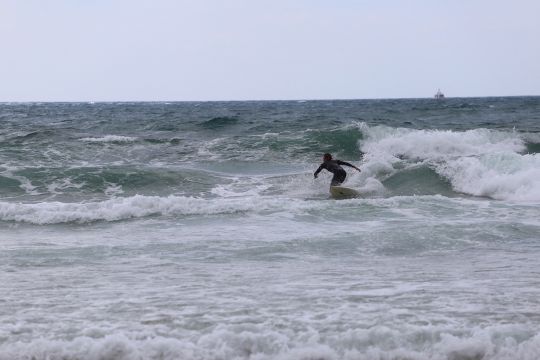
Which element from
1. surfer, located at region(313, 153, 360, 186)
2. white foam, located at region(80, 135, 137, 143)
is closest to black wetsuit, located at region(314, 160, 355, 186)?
surfer, located at region(313, 153, 360, 186)

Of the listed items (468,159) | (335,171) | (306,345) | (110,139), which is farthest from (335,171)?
(110,139)

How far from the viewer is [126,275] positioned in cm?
736

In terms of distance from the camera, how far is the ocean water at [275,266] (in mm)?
5090

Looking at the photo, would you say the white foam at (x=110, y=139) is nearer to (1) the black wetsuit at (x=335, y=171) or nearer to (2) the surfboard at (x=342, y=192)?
(1) the black wetsuit at (x=335, y=171)

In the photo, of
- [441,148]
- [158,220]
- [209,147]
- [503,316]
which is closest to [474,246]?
[503,316]

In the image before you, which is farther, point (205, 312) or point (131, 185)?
point (131, 185)

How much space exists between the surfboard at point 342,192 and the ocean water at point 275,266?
0.77 feet

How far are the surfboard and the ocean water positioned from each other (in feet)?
0.77

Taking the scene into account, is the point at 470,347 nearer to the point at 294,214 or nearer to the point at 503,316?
the point at 503,316

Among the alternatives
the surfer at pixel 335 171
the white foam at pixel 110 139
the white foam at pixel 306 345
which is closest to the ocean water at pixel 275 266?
the white foam at pixel 306 345

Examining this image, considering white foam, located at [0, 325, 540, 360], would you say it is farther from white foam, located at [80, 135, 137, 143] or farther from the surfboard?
white foam, located at [80, 135, 137, 143]

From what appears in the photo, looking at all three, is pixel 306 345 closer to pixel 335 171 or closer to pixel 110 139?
pixel 335 171

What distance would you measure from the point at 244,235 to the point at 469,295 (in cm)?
416

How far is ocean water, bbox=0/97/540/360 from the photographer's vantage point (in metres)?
5.09
